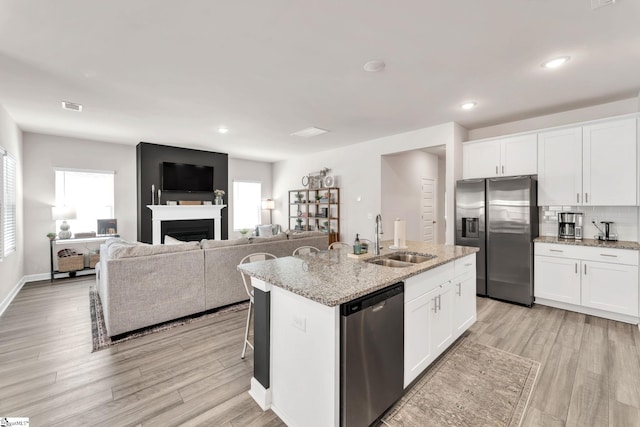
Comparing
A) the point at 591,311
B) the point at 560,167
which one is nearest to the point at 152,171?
the point at 560,167

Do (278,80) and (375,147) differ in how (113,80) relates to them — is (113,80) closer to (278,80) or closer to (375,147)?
(278,80)

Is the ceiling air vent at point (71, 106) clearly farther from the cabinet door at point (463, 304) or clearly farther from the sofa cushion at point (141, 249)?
the cabinet door at point (463, 304)

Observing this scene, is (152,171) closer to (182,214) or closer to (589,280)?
(182,214)

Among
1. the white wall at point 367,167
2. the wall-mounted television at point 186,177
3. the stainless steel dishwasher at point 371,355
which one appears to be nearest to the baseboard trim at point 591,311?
the white wall at point 367,167

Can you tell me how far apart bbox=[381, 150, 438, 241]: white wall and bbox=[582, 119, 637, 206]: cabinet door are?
9.13ft

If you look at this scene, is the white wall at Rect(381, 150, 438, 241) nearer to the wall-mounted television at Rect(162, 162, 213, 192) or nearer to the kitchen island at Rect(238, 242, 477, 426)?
the kitchen island at Rect(238, 242, 477, 426)

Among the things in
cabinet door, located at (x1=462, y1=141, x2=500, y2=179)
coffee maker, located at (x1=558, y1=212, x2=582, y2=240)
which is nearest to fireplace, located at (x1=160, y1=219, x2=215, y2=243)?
cabinet door, located at (x1=462, y1=141, x2=500, y2=179)

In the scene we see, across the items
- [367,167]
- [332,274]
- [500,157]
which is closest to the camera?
[332,274]

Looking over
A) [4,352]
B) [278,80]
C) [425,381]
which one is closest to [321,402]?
[425,381]

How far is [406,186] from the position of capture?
6.29 metres

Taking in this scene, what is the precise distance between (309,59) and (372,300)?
2.24 metres

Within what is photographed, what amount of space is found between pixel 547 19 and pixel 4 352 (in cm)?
553

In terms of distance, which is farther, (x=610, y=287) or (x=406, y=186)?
(x=406, y=186)

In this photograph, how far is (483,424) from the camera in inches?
70.8
